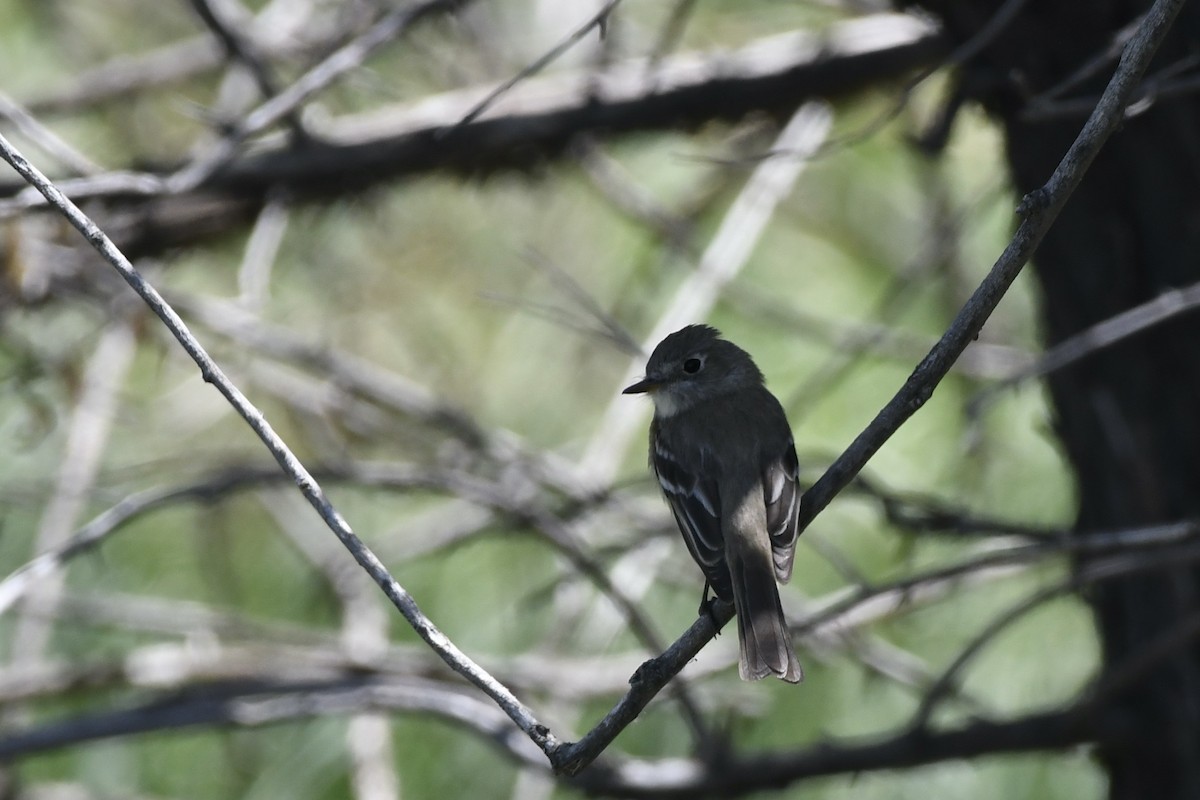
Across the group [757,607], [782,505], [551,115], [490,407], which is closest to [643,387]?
[782,505]

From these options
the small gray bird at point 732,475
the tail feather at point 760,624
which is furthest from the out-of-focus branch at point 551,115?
the tail feather at point 760,624

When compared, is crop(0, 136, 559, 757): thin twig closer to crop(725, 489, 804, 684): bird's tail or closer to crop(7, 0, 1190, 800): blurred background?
crop(725, 489, 804, 684): bird's tail

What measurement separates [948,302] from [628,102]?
1.65 m

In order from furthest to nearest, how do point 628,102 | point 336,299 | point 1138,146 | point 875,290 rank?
point 336,299 → point 875,290 → point 628,102 → point 1138,146

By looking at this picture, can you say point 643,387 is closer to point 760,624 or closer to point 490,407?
point 760,624

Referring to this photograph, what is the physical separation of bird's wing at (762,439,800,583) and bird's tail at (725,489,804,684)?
0.03 m

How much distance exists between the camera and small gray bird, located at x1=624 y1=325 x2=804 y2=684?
10.4 ft

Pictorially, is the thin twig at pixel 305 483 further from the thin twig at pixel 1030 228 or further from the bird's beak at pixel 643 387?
the bird's beak at pixel 643 387

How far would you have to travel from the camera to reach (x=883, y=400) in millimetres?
5289

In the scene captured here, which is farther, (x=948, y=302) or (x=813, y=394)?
(x=948, y=302)

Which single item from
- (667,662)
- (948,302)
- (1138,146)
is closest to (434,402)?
(948,302)

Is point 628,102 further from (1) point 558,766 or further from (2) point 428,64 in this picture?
(1) point 558,766

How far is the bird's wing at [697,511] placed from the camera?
11.0ft

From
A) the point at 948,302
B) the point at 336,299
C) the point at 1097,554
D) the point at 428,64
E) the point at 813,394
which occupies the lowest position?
the point at 1097,554
